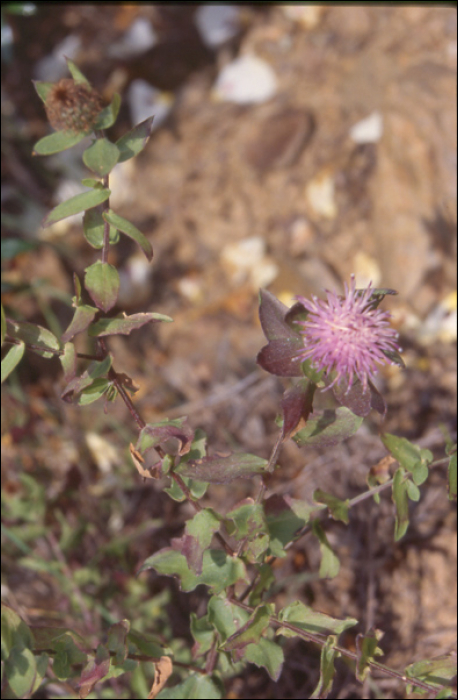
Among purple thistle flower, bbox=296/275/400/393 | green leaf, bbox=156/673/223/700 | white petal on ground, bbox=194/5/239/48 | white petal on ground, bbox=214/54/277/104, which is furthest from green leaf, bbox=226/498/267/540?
white petal on ground, bbox=194/5/239/48

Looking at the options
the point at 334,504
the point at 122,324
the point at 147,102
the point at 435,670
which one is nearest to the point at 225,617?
the point at 334,504

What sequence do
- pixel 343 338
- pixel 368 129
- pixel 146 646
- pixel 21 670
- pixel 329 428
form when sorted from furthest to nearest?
pixel 368 129 → pixel 146 646 → pixel 21 670 → pixel 329 428 → pixel 343 338

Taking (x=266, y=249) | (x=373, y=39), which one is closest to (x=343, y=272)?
(x=266, y=249)

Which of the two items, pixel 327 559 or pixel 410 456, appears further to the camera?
pixel 327 559

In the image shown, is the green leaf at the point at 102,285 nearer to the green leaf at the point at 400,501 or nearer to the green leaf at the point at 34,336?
the green leaf at the point at 34,336

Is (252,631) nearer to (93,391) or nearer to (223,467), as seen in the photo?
(223,467)

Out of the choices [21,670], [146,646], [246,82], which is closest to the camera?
Answer: [21,670]

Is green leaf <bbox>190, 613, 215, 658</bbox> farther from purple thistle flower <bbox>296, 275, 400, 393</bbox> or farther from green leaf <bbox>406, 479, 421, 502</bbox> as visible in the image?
purple thistle flower <bbox>296, 275, 400, 393</bbox>
